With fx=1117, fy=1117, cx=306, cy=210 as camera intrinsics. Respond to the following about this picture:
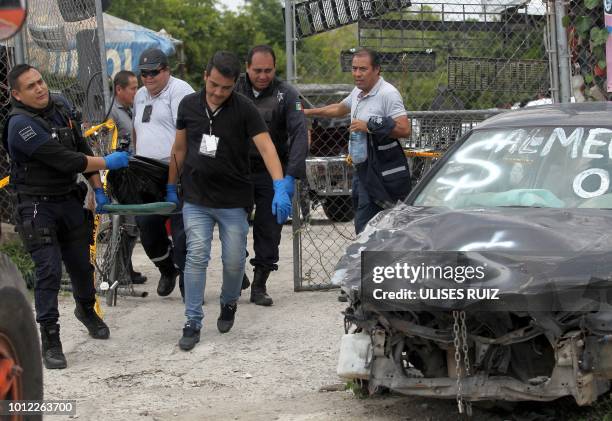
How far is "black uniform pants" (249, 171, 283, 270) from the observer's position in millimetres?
8812

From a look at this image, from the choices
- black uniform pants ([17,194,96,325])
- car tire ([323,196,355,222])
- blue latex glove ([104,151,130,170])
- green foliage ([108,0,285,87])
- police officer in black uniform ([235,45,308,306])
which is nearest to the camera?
black uniform pants ([17,194,96,325])

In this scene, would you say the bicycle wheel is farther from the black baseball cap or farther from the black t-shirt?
the black t-shirt

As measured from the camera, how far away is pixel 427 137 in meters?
9.59

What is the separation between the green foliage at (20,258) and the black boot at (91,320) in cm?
219

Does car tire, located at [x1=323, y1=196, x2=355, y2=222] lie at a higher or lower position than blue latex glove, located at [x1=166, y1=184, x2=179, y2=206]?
lower

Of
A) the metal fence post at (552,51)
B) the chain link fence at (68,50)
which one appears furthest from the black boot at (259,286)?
the metal fence post at (552,51)

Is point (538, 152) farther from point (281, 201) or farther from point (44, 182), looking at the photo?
point (44, 182)

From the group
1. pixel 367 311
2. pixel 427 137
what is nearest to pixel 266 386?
pixel 367 311

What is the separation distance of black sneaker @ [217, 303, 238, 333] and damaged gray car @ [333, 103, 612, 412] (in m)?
2.05

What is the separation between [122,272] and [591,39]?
14.3 ft

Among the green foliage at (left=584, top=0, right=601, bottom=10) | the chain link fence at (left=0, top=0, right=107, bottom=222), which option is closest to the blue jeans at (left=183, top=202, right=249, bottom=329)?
the chain link fence at (left=0, top=0, right=107, bottom=222)

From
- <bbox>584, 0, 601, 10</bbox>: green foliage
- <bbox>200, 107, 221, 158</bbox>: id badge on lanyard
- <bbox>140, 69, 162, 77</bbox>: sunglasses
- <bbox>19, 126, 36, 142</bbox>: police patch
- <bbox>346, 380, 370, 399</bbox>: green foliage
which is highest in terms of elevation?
<bbox>584, 0, 601, 10</bbox>: green foliage

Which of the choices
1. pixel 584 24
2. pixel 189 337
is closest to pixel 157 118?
pixel 189 337

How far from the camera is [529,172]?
20.8 ft
